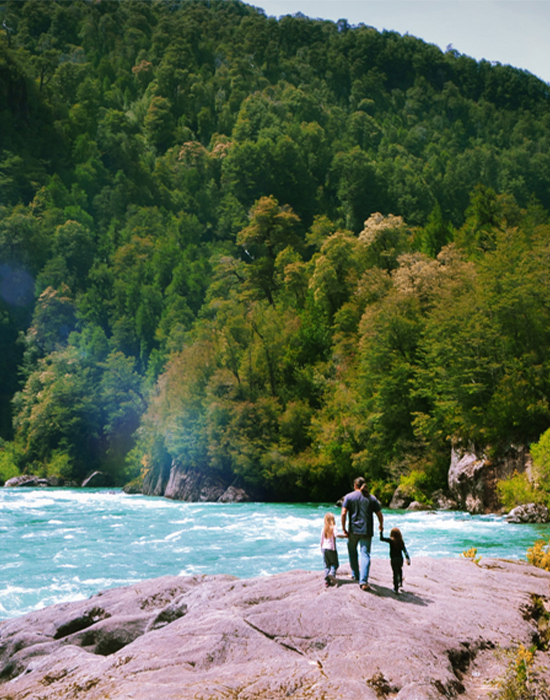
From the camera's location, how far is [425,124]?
15450 cm

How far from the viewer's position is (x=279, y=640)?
28.5ft

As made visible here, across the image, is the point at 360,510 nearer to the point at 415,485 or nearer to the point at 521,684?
the point at 521,684

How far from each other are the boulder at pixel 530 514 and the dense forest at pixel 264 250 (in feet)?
19.5

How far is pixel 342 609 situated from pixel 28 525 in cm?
2589

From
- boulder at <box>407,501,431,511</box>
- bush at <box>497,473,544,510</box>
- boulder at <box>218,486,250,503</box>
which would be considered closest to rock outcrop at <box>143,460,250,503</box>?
boulder at <box>218,486,250,503</box>

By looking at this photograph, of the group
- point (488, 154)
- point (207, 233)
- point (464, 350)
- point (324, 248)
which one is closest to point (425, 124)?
point (488, 154)

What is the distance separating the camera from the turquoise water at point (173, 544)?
62.0ft

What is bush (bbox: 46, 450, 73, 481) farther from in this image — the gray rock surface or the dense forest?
the gray rock surface

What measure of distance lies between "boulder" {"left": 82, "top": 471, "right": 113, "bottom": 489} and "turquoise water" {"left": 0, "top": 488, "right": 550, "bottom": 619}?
1528 inches

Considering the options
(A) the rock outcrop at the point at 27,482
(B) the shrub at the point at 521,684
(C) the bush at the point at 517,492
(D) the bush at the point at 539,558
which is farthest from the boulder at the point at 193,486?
(B) the shrub at the point at 521,684

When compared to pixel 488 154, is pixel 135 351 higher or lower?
lower

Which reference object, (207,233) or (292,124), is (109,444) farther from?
(292,124)

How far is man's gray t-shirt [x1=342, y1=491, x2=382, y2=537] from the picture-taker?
11.0 meters

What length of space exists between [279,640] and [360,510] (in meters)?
2.95
